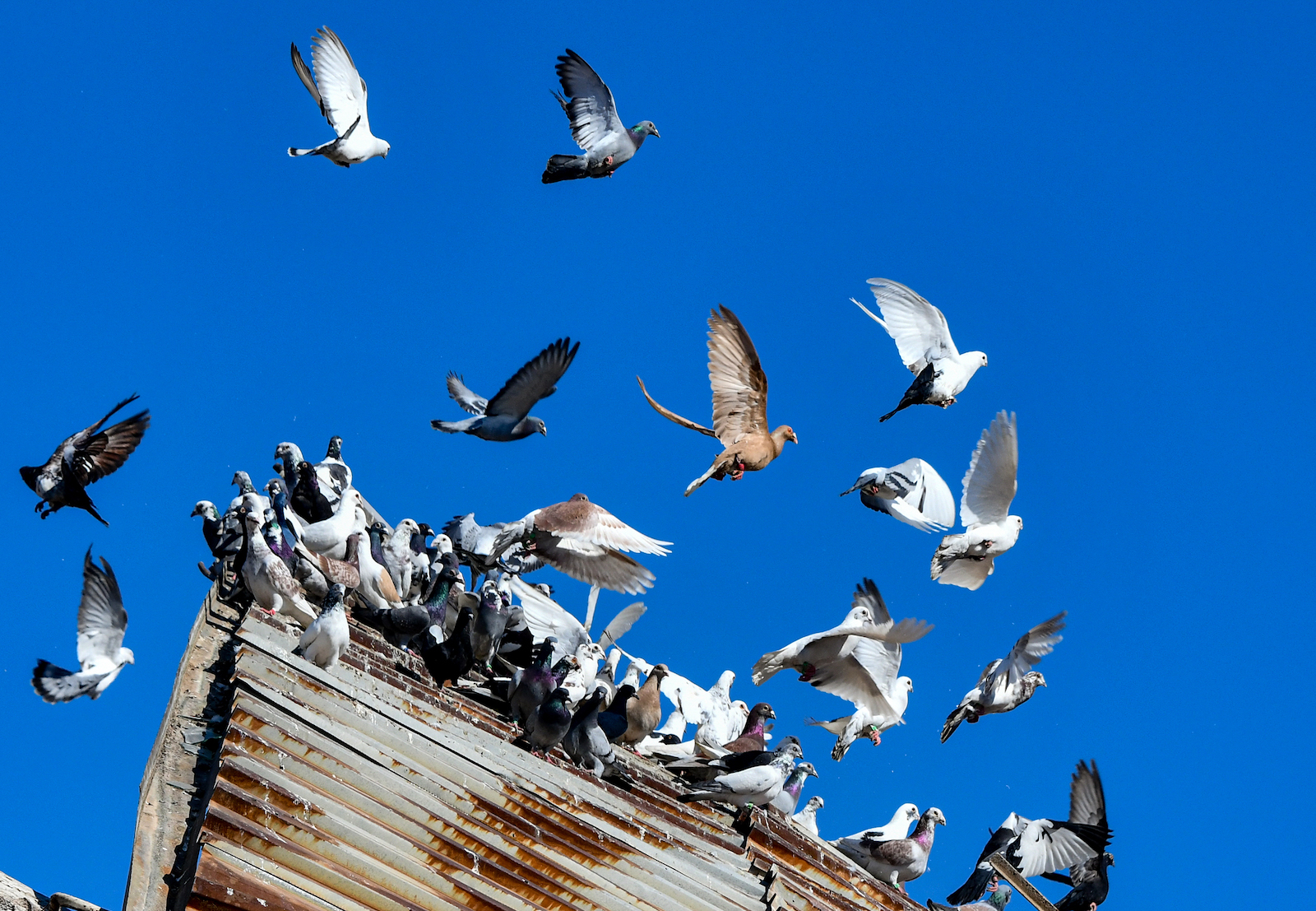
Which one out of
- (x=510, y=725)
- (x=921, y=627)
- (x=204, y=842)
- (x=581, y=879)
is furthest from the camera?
(x=921, y=627)

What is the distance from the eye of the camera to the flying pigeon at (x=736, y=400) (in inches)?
481

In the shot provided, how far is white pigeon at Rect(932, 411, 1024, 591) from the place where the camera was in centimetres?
1195

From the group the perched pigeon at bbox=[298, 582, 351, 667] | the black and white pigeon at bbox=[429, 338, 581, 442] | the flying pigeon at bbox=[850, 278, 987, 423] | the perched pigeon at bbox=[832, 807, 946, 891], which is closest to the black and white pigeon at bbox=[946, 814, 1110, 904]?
the perched pigeon at bbox=[832, 807, 946, 891]

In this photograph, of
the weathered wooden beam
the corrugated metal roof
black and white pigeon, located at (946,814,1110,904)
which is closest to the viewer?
the corrugated metal roof

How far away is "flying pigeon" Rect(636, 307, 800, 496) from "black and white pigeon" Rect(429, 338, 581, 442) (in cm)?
114

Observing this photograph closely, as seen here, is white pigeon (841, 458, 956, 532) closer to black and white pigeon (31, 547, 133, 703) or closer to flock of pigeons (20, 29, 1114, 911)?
flock of pigeons (20, 29, 1114, 911)

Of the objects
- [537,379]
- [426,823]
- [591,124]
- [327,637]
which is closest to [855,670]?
[537,379]

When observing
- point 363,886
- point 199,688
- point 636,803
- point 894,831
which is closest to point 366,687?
point 199,688

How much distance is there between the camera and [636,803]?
8117mm

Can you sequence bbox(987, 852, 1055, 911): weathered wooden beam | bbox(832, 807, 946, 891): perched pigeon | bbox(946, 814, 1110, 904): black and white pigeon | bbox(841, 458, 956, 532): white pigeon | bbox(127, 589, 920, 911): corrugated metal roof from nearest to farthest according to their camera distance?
bbox(127, 589, 920, 911): corrugated metal roof
bbox(832, 807, 946, 891): perched pigeon
bbox(987, 852, 1055, 911): weathered wooden beam
bbox(946, 814, 1110, 904): black and white pigeon
bbox(841, 458, 956, 532): white pigeon

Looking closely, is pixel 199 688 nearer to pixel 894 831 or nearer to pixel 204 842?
pixel 204 842

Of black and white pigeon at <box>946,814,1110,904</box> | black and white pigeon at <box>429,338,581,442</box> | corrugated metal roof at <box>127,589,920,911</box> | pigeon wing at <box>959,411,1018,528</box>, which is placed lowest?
corrugated metal roof at <box>127,589,920,911</box>

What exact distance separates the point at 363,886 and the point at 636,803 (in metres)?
3.06

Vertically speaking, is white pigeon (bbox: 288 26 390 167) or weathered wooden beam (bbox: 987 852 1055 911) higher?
white pigeon (bbox: 288 26 390 167)
